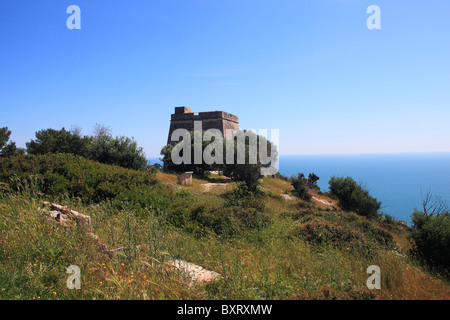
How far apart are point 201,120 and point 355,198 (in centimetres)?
1894

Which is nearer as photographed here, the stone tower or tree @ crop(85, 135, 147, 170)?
tree @ crop(85, 135, 147, 170)

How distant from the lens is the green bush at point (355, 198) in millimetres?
17781

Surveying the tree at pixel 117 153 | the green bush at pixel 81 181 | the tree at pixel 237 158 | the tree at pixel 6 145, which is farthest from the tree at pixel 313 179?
the tree at pixel 6 145

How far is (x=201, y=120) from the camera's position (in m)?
29.9

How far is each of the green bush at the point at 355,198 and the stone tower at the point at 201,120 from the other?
14.1 m

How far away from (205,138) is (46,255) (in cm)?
2103

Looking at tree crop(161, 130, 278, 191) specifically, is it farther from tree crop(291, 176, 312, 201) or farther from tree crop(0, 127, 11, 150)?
tree crop(0, 127, 11, 150)

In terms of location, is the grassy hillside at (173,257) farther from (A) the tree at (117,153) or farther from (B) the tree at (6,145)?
(B) the tree at (6,145)

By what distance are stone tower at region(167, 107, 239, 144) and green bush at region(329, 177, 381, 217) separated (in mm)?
14117

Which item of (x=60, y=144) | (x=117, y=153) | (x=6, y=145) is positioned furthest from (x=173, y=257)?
(x=6, y=145)

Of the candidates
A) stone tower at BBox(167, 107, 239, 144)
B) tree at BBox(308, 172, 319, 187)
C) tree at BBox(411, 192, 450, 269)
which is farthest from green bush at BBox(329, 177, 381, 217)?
stone tower at BBox(167, 107, 239, 144)

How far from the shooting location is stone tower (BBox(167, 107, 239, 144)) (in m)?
28.9

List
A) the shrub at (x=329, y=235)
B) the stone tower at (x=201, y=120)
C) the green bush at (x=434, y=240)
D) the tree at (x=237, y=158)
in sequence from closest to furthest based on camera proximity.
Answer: the shrub at (x=329, y=235) → the green bush at (x=434, y=240) → the tree at (x=237, y=158) → the stone tower at (x=201, y=120)
